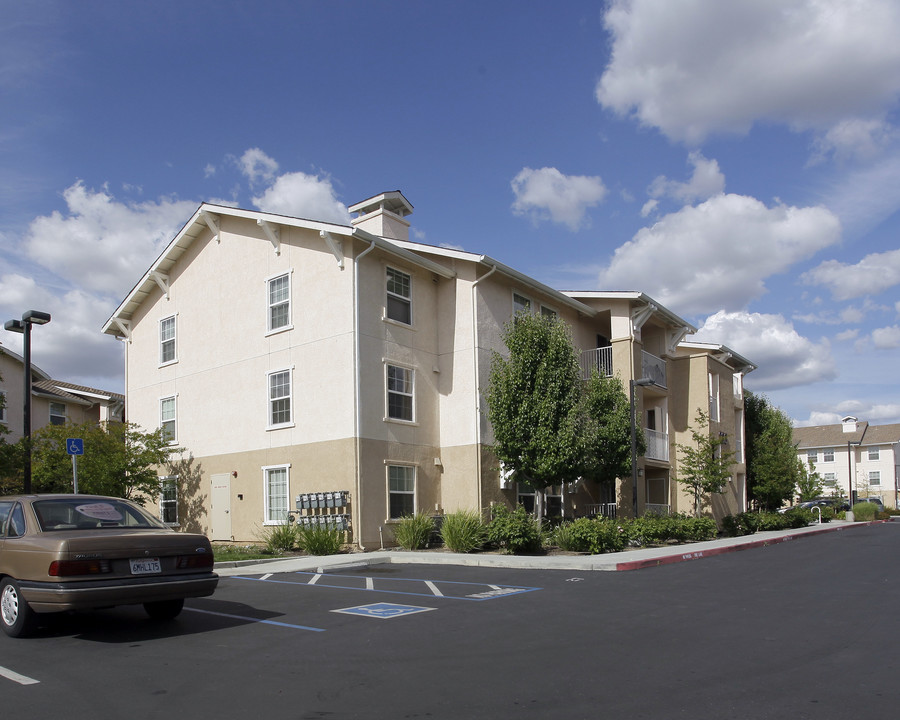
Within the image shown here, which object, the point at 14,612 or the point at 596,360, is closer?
the point at 14,612

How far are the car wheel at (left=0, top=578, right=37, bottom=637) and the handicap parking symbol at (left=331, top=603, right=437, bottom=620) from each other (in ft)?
11.4

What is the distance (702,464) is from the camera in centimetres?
2759

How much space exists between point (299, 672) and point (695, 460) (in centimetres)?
2296

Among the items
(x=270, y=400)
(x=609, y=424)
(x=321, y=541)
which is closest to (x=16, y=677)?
(x=321, y=541)

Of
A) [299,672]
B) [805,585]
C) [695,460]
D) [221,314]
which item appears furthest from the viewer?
[695,460]

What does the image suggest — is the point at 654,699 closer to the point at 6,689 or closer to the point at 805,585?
the point at 6,689

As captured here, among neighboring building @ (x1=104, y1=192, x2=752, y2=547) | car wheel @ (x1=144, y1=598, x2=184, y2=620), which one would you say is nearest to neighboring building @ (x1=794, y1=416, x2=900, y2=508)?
neighboring building @ (x1=104, y1=192, x2=752, y2=547)

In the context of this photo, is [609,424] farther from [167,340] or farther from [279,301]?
[167,340]

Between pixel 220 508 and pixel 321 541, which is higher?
pixel 220 508

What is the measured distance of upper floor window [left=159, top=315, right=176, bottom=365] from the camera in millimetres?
25516

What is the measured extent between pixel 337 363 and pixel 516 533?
248 inches

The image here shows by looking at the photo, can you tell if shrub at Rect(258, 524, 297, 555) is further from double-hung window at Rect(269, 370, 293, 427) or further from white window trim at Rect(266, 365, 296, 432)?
double-hung window at Rect(269, 370, 293, 427)

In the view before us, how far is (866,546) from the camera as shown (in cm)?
2152

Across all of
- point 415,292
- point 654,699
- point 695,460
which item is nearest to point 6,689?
point 654,699
